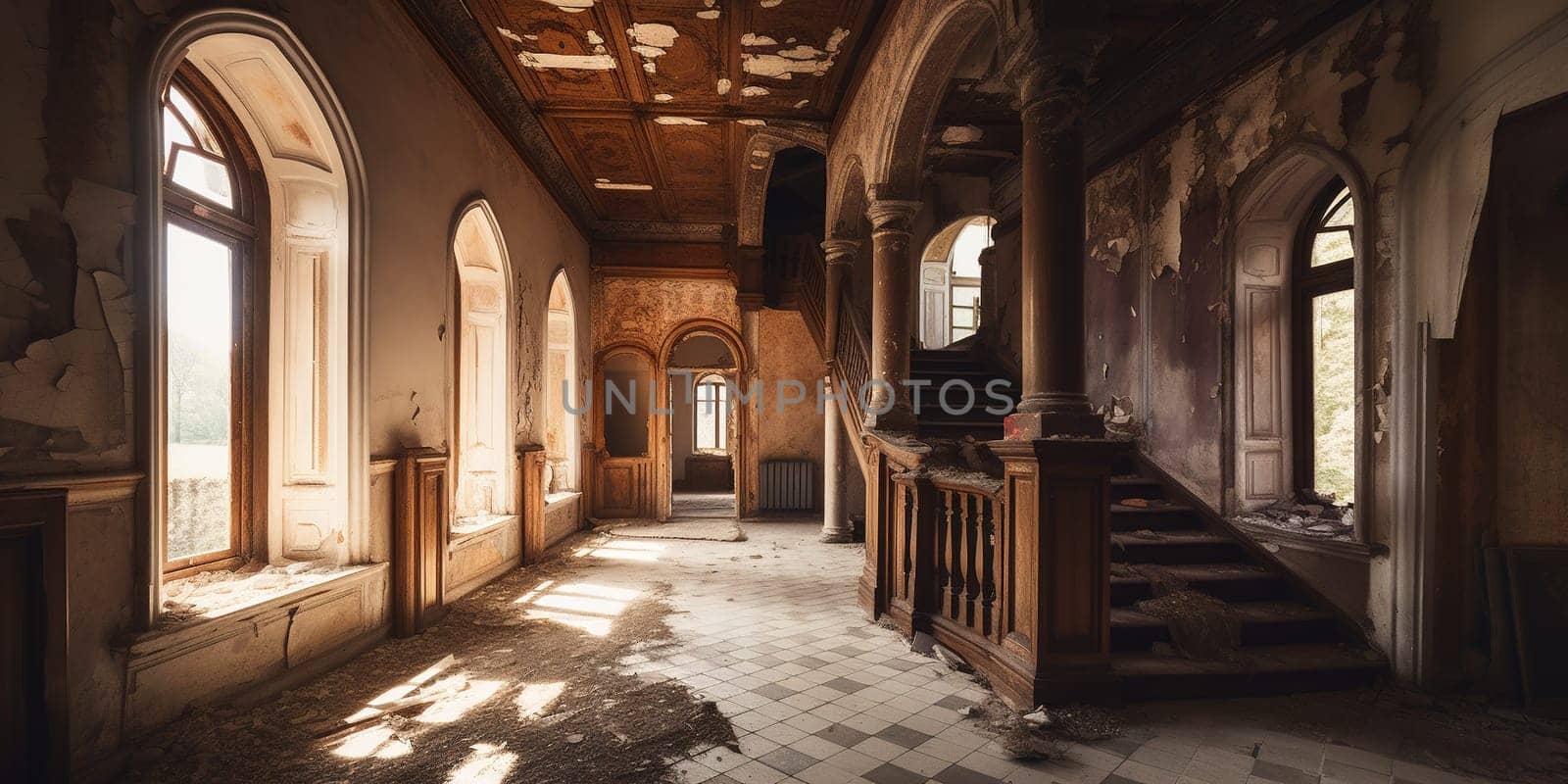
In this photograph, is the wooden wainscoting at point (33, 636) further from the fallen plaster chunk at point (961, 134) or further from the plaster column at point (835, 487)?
the fallen plaster chunk at point (961, 134)

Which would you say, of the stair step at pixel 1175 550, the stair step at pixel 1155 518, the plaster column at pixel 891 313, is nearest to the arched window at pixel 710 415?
the plaster column at pixel 891 313

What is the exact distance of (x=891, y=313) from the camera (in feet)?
22.3

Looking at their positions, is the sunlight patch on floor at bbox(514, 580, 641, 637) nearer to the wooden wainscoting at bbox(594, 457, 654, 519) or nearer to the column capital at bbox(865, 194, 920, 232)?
the column capital at bbox(865, 194, 920, 232)

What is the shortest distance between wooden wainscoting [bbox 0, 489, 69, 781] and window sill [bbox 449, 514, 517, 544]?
3.42 meters

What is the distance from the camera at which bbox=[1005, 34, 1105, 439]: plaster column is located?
3928mm

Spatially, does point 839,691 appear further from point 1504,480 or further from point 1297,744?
point 1504,480

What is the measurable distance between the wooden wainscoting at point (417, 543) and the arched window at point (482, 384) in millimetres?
2127

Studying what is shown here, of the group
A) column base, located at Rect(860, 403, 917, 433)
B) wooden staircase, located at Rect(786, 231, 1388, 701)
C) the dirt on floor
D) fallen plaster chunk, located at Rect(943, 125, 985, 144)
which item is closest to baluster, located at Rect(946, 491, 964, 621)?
wooden staircase, located at Rect(786, 231, 1388, 701)

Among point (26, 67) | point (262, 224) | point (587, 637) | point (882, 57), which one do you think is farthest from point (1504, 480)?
point (262, 224)

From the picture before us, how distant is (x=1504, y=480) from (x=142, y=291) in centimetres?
727

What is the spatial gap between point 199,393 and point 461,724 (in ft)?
8.35

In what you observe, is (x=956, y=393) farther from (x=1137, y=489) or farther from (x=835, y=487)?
(x=1137, y=489)

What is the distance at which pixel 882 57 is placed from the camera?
6.31m

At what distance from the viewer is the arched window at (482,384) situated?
25.0 ft
